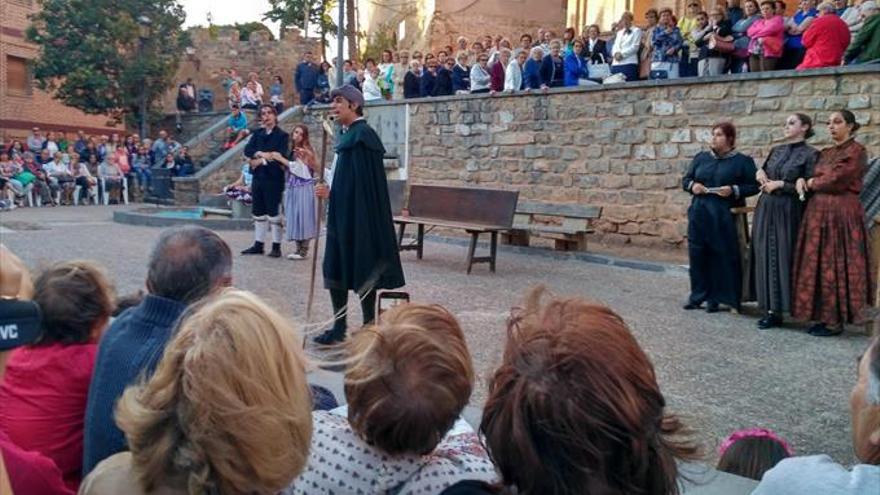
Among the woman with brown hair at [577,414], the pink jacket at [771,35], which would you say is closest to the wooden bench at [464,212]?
the pink jacket at [771,35]

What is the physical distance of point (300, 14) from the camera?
35.1m

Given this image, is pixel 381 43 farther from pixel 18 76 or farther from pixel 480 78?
pixel 18 76

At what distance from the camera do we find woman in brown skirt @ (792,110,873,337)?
6387 mm

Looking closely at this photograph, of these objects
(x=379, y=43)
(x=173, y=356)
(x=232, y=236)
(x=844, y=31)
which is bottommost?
(x=232, y=236)

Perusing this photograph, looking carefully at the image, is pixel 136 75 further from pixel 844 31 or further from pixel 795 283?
pixel 795 283

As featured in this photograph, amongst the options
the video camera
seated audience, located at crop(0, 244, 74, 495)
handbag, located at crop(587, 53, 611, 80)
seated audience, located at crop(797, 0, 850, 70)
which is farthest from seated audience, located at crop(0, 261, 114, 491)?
handbag, located at crop(587, 53, 611, 80)

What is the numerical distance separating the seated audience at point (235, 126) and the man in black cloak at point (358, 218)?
58.2ft

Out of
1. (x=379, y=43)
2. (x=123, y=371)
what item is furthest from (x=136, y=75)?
(x=123, y=371)

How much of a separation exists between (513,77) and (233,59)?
773 inches

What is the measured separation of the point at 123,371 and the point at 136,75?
24.4 m

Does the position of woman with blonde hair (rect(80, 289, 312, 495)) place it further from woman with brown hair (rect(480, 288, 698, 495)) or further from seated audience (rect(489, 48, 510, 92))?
seated audience (rect(489, 48, 510, 92))

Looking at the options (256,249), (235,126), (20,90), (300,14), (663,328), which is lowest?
(663,328)

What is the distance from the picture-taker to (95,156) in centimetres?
2278

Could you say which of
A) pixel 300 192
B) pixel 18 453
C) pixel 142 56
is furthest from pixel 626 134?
pixel 142 56
